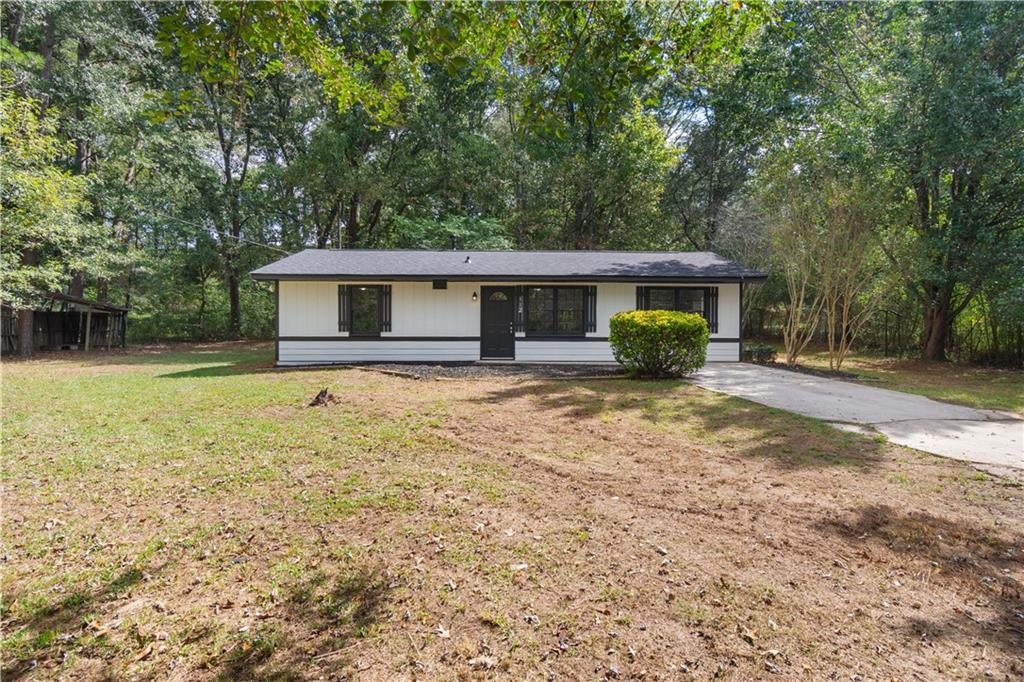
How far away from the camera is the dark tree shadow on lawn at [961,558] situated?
7.40 feet

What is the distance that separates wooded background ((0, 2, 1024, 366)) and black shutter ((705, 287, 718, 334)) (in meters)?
1.98

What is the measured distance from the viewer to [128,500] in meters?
3.66

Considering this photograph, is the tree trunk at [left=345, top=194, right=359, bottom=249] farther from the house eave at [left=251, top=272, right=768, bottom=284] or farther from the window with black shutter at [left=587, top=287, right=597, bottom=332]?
the window with black shutter at [left=587, top=287, right=597, bottom=332]

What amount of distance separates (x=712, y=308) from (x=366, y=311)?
9613 millimetres

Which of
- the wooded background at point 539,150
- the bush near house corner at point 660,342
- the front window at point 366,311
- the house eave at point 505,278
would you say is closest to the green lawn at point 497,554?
the wooded background at point 539,150

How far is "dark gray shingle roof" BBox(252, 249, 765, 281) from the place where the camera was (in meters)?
11.9

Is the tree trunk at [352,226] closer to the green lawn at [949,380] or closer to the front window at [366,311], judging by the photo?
the front window at [366,311]

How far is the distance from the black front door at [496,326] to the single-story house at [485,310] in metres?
0.03

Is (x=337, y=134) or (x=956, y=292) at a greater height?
(x=337, y=134)

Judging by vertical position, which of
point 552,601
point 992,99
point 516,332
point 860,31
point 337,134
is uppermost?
point 860,31

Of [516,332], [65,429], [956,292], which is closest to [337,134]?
[516,332]

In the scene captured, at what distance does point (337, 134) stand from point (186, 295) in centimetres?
1151

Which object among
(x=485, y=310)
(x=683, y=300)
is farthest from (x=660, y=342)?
(x=485, y=310)

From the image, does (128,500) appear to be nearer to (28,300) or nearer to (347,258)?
(347,258)
